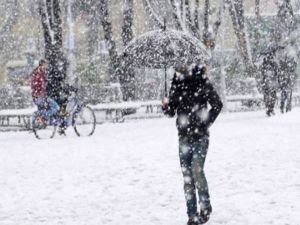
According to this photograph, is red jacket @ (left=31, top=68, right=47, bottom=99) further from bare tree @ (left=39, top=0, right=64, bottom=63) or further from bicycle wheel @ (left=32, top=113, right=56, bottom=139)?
bare tree @ (left=39, top=0, right=64, bottom=63)

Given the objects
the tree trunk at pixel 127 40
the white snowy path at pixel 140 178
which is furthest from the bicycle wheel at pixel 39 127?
the tree trunk at pixel 127 40

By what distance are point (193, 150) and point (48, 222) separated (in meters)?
1.84

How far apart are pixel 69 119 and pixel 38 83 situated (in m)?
1.13

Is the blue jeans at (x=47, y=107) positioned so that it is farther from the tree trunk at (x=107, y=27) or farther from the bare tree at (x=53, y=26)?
the tree trunk at (x=107, y=27)

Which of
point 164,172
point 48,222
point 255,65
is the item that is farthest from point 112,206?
point 255,65

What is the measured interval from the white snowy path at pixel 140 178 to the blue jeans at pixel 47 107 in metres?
0.59

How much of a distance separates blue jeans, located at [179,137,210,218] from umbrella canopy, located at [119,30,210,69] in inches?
463

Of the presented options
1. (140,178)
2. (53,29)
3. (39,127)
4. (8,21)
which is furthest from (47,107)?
(8,21)

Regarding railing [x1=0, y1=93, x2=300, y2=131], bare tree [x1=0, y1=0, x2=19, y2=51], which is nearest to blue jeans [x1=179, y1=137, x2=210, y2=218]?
railing [x1=0, y1=93, x2=300, y2=131]

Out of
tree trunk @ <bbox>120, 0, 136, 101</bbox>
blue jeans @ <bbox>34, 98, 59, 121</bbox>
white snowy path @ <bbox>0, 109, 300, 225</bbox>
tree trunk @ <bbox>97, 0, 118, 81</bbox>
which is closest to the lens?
white snowy path @ <bbox>0, 109, 300, 225</bbox>

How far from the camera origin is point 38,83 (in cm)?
1786

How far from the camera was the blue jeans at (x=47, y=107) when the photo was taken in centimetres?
1739

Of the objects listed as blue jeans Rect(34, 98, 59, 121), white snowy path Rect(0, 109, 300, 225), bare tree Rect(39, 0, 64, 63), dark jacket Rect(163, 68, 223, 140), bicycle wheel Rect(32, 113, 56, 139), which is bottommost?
white snowy path Rect(0, 109, 300, 225)

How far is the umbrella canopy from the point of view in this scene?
20141 mm
